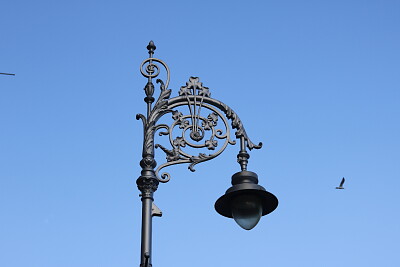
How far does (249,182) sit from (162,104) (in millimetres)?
1421

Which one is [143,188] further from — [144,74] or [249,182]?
[144,74]

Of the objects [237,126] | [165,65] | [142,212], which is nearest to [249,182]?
[237,126]

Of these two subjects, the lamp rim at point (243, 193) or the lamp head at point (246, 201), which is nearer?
the lamp rim at point (243, 193)

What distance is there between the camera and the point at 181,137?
8.29 meters

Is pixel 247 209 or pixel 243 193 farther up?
pixel 243 193

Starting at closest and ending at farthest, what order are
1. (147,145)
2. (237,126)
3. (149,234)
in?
(149,234) → (147,145) → (237,126)

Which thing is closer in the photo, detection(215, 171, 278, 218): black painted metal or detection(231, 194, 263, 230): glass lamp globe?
detection(215, 171, 278, 218): black painted metal

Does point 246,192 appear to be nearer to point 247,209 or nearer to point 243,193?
Result: point 243,193

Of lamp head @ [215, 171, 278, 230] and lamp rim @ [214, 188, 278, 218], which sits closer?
lamp rim @ [214, 188, 278, 218]

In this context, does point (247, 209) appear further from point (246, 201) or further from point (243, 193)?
point (243, 193)

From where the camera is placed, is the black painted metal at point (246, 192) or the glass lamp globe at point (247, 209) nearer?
the black painted metal at point (246, 192)

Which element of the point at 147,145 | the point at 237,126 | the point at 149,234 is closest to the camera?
the point at 149,234

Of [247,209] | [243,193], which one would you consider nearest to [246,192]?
[243,193]

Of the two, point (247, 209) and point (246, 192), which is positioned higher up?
point (246, 192)
